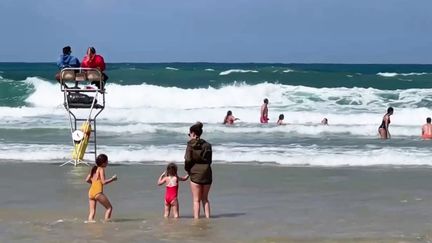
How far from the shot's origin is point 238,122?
28.3 metres

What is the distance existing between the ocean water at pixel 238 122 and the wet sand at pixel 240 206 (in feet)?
5.64

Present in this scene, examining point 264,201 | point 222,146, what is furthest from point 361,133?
point 264,201

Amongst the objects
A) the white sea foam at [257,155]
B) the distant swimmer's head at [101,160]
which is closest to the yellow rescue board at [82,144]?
the white sea foam at [257,155]

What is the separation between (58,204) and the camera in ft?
36.7

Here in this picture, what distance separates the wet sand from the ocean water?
5.64ft

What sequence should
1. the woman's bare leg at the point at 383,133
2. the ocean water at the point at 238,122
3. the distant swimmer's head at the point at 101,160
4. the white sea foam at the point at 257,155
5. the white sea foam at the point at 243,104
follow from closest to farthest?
the distant swimmer's head at the point at 101,160 < the white sea foam at the point at 257,155 < the ocean water at the point at 238,122 < the woman's bare leg at the point at 383,133 < the white sea foam at the point at 243,104

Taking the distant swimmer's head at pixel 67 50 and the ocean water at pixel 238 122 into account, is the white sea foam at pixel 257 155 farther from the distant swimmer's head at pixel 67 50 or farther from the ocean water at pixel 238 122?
the distant swimmer's head at pixel 67 50

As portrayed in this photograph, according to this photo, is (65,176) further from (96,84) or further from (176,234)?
(176,234)

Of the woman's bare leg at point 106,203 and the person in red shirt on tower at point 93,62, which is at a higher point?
the person in red shirt on tower at point 93,62

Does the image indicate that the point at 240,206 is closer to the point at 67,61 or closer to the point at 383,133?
the point at 67,61

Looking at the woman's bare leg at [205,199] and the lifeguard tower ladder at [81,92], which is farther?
the lifeguard tower ladder at [81,92]

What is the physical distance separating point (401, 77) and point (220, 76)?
12069 mm

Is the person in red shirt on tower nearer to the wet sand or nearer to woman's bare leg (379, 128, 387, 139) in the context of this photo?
the wet sand

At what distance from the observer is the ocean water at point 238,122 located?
665 inches
